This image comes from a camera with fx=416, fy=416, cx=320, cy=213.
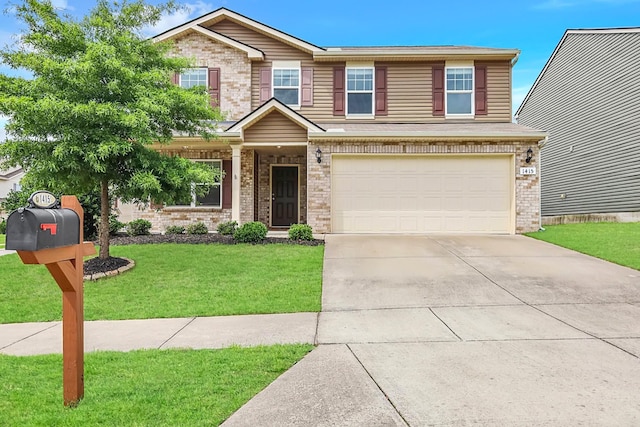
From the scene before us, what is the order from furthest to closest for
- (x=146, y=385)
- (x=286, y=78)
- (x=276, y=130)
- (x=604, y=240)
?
1. (x=286, y=78)
2. (x=276, y=130)
3. (x=604, y=240)
4. (x=146, y=385)

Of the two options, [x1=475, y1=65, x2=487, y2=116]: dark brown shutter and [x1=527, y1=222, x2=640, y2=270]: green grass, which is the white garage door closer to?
[x1=527, y1=222, x2=640, y2=270]: green grass

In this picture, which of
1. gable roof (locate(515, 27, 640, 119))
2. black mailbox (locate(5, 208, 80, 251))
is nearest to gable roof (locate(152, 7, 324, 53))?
gable roof (locate(515, 27, 640, 119))

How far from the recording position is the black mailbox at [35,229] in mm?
2510

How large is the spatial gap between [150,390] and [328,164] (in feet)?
33.0

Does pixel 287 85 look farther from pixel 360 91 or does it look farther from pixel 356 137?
pixel 356 137

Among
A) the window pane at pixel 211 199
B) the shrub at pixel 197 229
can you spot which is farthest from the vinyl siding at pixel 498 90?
the shrub at pixel 197 229

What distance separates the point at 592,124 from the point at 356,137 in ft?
41.0

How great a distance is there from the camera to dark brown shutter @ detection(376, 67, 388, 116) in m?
14.7

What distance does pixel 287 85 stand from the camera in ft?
49.1

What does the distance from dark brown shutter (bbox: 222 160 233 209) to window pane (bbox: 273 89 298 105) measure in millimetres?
2999

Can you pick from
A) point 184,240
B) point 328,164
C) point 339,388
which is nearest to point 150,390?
point 339,388

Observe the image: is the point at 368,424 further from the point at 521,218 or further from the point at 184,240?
the point at 521,218

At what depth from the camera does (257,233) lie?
11.4 m

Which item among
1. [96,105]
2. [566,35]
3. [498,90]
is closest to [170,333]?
[96,105]
